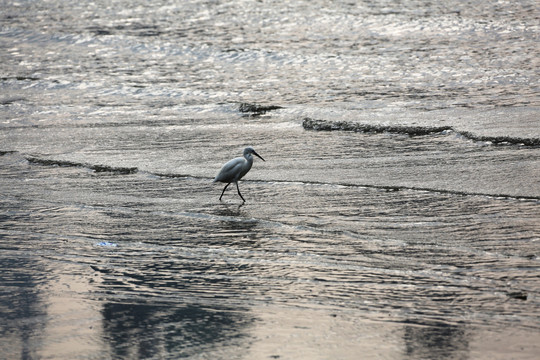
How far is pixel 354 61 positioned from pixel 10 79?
740 centimetres

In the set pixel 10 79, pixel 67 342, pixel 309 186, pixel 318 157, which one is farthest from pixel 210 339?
pixel 10 79

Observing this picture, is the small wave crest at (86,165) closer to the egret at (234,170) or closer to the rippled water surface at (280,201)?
the rippled water surface at (280,201)

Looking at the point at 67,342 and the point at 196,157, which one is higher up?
the point at 67,342

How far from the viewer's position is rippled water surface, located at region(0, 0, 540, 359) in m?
4.89

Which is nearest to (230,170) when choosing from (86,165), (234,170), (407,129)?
(234,170)

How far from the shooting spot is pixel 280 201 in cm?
812

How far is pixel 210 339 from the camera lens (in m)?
4.74

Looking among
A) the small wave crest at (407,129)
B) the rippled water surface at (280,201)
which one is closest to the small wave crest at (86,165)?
the rippled water surface at (280,201)

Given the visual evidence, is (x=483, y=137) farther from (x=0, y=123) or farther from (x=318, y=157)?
(x=0, y=123)

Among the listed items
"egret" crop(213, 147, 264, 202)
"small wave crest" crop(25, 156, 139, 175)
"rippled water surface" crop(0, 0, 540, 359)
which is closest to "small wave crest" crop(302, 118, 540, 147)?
"rippled water surface" crop(0, 0, 540, 359)

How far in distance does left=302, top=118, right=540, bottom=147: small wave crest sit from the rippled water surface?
0.04 meters

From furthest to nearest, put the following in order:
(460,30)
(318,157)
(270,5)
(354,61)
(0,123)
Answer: (270,5), (460,30), (354,61), (0,123), (318,157)

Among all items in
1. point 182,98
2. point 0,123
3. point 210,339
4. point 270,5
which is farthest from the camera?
point 270,5

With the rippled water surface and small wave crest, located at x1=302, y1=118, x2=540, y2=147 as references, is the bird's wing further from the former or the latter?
small wave crest, located at x1=302, y1=118, x2=540, y2=147
